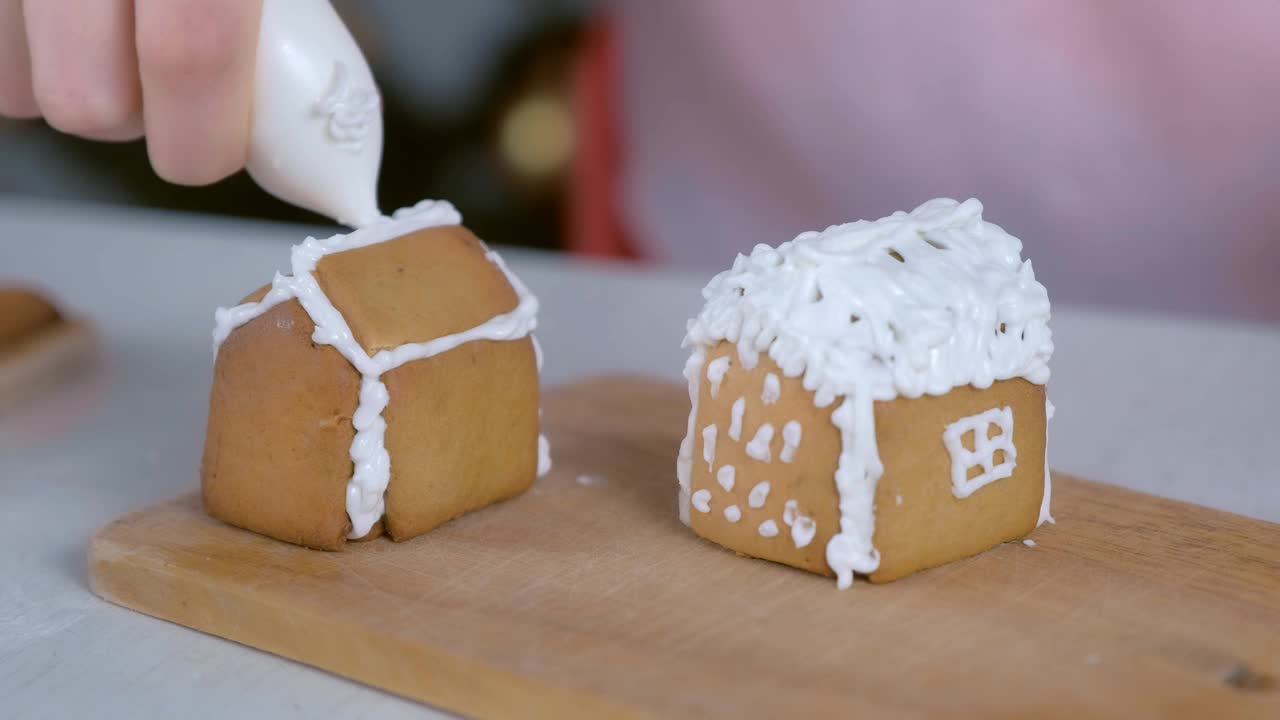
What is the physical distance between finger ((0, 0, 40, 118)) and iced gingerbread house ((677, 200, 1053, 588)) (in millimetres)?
629

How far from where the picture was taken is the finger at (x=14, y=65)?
1231mm

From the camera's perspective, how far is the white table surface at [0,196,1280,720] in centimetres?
99

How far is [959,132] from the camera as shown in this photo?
212 cm

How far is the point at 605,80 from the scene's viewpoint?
2836mm

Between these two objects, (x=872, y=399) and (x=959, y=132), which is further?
(x=959, y=132)

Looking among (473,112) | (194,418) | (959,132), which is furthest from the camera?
(473,112)

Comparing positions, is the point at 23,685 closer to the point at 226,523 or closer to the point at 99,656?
the point at 99,656

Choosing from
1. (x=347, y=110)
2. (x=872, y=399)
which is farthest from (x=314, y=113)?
(x=872, y=399)

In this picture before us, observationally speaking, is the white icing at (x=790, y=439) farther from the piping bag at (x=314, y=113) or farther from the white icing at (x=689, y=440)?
the piping bag at (x=314, y=113)

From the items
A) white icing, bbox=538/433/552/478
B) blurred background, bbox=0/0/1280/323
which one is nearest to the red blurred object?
blurred background, bbox=0/0/1280/323

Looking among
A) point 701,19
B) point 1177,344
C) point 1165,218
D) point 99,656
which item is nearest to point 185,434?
point 99,656

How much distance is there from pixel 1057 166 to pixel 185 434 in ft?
4.16

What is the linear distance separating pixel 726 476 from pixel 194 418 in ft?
2.55

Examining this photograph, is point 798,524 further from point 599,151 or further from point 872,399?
point 599,151
